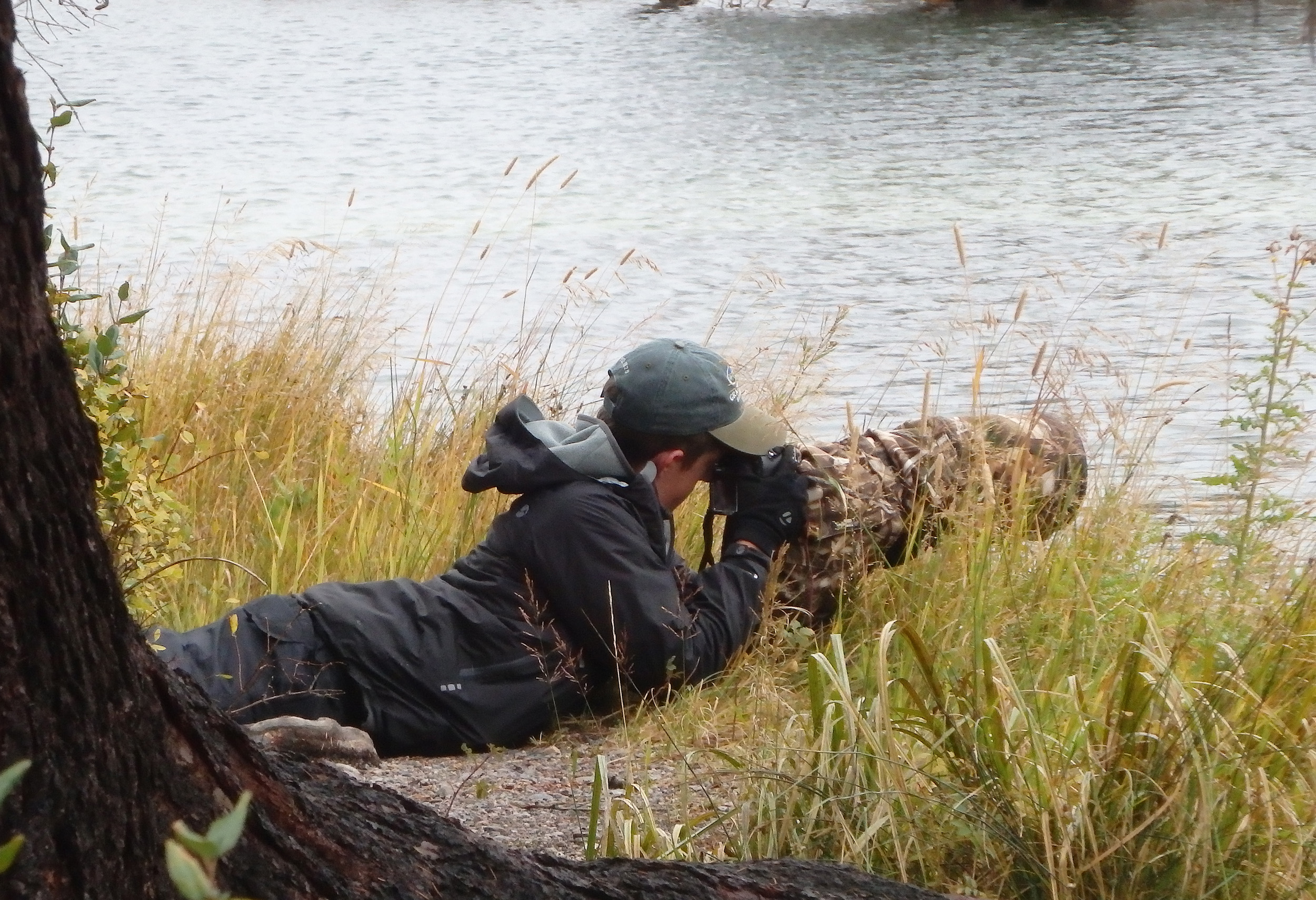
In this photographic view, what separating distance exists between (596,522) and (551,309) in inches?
196

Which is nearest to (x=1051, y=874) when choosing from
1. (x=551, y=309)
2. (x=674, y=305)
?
(x=551, y=309)

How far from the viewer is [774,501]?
13.4 ft

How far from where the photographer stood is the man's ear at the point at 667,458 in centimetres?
384

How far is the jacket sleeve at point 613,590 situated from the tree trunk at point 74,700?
1.95m

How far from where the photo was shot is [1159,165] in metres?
14.0

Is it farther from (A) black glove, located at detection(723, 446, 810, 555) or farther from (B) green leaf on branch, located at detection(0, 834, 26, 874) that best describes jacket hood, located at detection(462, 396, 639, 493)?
(B) green leaf on branch, located at detection(0, 834, 26, 874)

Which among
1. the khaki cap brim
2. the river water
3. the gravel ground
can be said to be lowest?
the river water

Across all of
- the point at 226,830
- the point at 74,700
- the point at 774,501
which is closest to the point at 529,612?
the point at 774,501

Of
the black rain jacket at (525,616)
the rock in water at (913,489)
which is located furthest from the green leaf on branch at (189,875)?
the rock in water at (913,489)

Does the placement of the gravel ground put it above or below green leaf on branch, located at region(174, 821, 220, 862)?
below

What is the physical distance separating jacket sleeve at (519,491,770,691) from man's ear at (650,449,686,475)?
0.18 metres

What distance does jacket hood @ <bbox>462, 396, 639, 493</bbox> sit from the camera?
12.1 feet

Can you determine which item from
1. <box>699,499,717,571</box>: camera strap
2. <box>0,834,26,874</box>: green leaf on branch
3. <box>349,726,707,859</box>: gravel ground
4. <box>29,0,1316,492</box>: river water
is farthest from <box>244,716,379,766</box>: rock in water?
<box>0,834,26,874</box>: green leaf on branch

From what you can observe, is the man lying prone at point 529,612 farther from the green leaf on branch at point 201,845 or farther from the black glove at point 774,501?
the green leaf on branch at point 201,845
